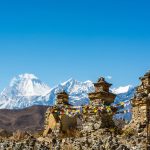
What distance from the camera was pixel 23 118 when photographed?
185 metres

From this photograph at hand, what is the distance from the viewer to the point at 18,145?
22.2 metres

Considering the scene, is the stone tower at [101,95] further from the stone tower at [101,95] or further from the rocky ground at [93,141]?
the rocky ground at [93,141]

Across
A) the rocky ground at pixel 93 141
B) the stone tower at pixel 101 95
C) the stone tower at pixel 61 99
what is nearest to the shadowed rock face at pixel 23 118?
the stone tower at pixel 61 99

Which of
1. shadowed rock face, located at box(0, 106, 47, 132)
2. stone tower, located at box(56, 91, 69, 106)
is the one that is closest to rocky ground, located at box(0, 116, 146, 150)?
stone tower, located at box(56, 91, 69, 106)

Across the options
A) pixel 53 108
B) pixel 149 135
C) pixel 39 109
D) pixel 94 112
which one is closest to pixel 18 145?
pixel 94 112

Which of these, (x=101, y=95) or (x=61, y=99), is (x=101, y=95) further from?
(x=61, y=99)

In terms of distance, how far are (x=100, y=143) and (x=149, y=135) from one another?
2519mm

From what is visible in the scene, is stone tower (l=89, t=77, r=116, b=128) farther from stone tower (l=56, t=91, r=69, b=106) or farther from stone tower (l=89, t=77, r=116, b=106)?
stone tower (l=56, t=91, r=69, b=106)

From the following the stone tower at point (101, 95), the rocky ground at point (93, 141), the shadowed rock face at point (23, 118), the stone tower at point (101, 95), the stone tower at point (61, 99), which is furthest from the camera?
the shadowed rock face at point (23, 118)

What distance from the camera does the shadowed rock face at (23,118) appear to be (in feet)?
577

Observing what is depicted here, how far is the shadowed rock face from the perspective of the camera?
6919 inches

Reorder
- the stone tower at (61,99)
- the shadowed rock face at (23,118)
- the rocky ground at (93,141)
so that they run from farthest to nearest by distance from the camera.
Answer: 1. the shadowed rock face at (23,118)
2. the stone tower at (61,99)
3. the rocky ground at (93,141)

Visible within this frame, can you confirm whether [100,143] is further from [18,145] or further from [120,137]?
[18,145]

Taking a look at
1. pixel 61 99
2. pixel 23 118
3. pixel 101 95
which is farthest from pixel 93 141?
pixel 23 118
